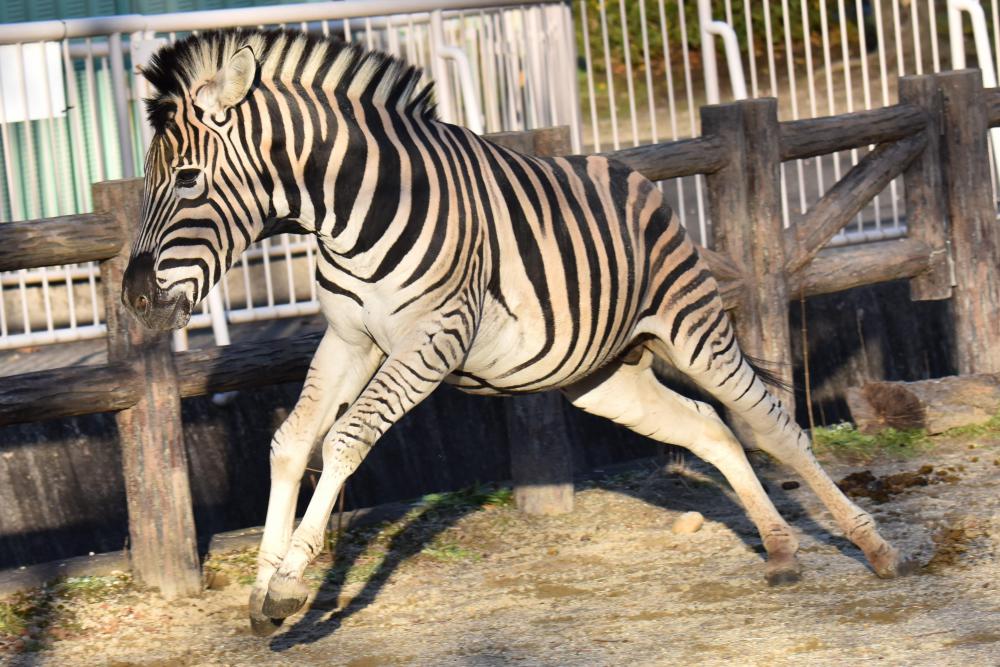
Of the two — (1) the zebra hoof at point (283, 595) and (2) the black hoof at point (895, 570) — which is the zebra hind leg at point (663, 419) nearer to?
(2) the black hoof at point (895, 570)

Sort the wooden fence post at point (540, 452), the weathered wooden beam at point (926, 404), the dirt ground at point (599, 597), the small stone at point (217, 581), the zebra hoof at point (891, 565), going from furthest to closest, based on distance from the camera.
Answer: the weathered wooden beam at point (926, 404) → the wooden fence post at point (540, 452) → the small stone at point (217, 581) → the zebra hoof at point (891, 565) → the dirt ground at point (599, 597)

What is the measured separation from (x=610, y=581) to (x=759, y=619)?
685mm

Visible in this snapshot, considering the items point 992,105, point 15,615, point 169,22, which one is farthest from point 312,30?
point 15,615

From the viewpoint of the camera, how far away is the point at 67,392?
16.1 feet

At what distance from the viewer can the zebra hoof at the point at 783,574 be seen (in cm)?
465

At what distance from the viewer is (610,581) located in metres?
4.88

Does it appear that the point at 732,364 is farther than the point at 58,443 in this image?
No

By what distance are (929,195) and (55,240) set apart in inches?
164

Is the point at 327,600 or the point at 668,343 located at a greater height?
the point at 668,343

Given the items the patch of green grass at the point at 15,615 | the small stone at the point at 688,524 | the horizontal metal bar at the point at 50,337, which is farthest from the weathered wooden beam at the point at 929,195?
the patch of green grass at the point at 15,615

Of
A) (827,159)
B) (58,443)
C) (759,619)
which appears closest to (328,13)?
(58,443)

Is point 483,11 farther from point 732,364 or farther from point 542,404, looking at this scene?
point 732,364

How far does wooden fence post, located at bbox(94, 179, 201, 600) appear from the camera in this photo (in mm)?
4988

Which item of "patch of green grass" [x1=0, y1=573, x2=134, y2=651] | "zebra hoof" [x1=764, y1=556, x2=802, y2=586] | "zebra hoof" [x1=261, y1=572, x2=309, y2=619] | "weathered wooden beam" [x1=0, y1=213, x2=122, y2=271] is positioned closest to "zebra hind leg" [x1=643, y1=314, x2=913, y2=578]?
"zebra hoof" [x1=764, y1=556, x2=802, y2=586]
